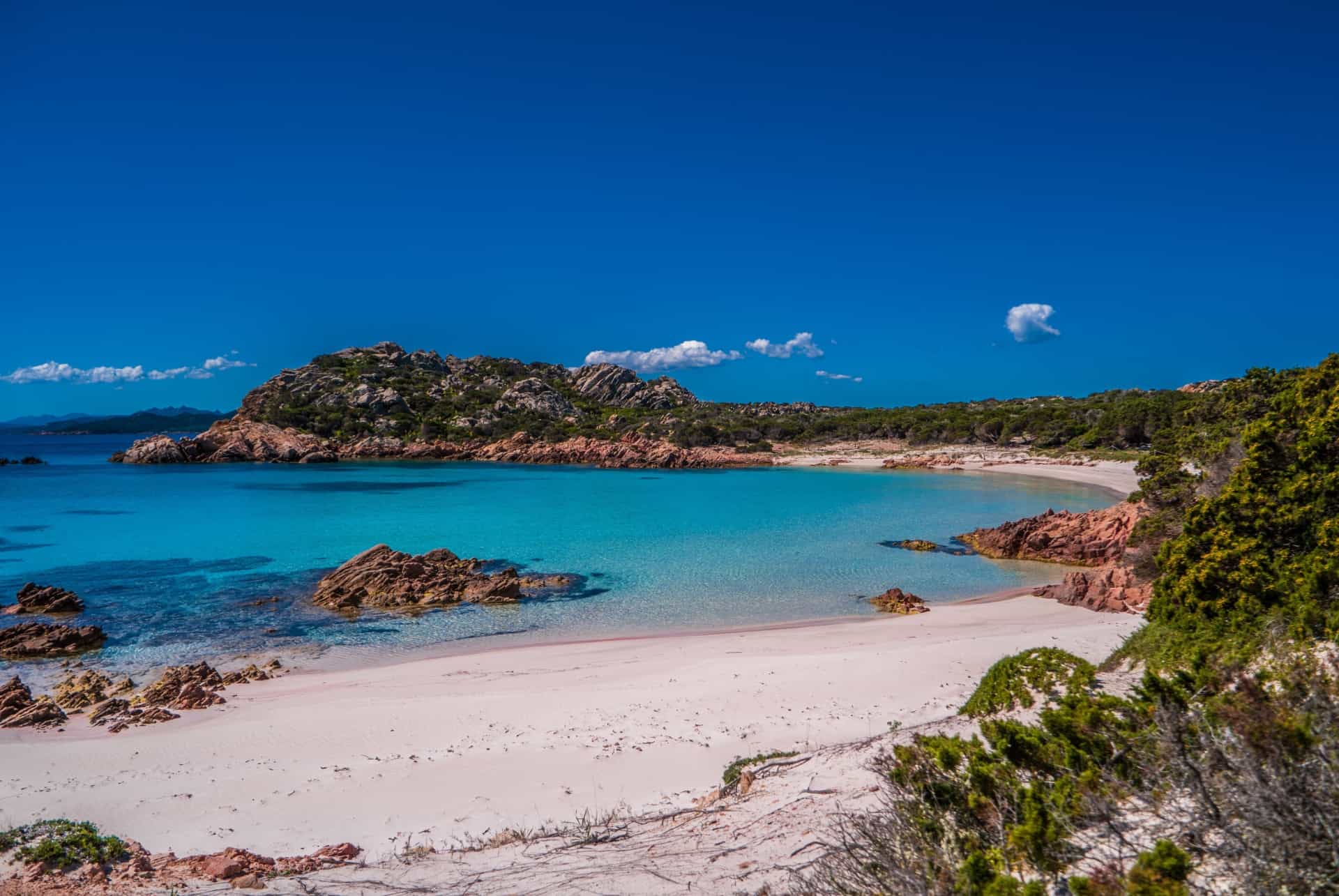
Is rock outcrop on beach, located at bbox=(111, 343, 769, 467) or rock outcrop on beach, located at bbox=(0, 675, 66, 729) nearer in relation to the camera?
rock outcrop on beach, located at bbox=(0, 675, 66, 729)

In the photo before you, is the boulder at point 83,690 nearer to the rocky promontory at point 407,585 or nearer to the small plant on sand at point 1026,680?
the rocky promontory at point 407,585

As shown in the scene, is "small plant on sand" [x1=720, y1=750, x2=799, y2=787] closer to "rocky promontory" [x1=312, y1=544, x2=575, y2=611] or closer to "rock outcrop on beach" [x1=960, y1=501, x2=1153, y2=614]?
"rocky promontory" [x1=312, y1=544, x2=575, y2=611]

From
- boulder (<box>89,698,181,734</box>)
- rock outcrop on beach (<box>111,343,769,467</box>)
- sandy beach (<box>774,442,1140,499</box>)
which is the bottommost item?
boulder (<box>89,698,181,734</box>)

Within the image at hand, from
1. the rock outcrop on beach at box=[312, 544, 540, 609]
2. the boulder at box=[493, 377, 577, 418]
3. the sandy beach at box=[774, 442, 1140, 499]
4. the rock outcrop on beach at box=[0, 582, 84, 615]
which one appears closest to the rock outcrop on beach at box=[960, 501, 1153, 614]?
the rock outcrop on beach at box=[312, 544, 540, 609]

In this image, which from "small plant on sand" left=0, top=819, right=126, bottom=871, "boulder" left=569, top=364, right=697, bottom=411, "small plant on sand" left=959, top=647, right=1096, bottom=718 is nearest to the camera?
"small plant on sand" left=0, top=819, right=126, bottom=871

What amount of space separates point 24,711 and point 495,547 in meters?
16.6

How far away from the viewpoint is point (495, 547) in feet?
88.9

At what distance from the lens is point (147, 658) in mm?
14328

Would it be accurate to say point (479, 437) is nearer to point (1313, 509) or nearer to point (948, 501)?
point (948, 501)

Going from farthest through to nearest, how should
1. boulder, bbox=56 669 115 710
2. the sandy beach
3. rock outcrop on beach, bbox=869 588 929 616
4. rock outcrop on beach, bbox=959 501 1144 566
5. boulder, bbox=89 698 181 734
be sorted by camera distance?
the sandy beach, rock outcrop on beach, bbox=959 501 1144 566, rock outcrop on beach, bbox=869 588 929 616, boulder, bbox=56 669 115 710, boulder, bbox=89 698 181 734

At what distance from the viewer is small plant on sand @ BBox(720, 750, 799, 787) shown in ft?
24.8

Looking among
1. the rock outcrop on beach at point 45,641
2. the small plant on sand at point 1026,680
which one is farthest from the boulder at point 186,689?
the small plant on sand at point 1026,680

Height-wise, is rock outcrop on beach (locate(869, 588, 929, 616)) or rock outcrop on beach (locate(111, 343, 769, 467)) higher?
rock outcrop on beach (locate(111, 343, 769, 467))

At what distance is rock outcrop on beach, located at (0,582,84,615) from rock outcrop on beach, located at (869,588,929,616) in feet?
67.3
